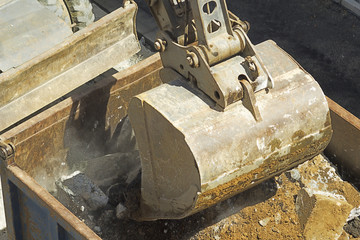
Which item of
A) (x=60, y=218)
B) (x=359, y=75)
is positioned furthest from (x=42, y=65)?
(x=359, y=75)

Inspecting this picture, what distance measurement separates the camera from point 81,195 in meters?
5.17

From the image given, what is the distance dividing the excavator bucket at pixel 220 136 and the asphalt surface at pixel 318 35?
268 cm

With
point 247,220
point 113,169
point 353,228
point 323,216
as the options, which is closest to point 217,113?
point 247,220

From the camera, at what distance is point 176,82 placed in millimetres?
4711

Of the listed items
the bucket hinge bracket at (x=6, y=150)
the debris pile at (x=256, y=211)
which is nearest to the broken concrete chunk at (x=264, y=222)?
the debris pile at (x=256, y=211)

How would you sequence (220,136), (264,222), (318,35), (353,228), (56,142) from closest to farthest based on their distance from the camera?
(220,136), (264,222), (353,228), (56,142), (318,35)

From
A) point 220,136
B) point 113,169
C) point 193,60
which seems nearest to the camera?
point 220,136

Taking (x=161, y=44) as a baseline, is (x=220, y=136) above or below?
below

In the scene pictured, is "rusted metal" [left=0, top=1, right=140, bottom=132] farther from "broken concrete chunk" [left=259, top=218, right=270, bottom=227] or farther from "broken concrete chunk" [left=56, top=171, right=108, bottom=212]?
"broken concrete chunk" [left=259, top=218, right=270, bottom=227]

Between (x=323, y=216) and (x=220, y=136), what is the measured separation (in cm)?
107

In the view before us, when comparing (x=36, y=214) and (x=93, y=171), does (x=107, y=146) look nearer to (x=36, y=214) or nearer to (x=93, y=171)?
(x=93, y=171)

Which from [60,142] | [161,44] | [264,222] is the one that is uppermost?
[161,44]

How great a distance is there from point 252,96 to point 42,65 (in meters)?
1.53

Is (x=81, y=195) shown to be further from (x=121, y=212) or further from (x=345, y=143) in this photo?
(x=345, y=143)
